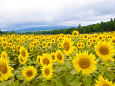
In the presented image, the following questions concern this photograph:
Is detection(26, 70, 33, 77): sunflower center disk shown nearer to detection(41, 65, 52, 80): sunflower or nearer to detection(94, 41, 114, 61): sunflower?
detection(41, 65, 52, 80): sunflower

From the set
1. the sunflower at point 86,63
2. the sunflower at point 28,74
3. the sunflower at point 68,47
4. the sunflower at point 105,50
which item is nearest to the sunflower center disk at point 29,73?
the sunflower at point 28,74

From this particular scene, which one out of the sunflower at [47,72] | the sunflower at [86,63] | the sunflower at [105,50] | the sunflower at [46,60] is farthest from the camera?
the sunflower at [46,60]

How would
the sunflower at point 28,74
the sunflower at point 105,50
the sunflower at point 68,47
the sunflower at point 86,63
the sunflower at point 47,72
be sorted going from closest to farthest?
the sunflower at point 86,63 → the sunflower at point 105,50 → the sunflower at point 47,72 → the sunflower at point 28,74 → the sunflower at point 68,47

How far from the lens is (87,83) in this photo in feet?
8.05

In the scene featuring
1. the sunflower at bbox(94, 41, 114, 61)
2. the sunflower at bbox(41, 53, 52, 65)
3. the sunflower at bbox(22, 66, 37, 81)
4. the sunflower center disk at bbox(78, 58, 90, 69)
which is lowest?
the sunflower at bbox(22, 66, 37, 81)

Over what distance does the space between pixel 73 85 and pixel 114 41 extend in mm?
2914

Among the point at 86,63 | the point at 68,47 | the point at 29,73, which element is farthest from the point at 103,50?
the point at 29,73

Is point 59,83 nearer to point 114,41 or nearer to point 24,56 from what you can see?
point 24,56

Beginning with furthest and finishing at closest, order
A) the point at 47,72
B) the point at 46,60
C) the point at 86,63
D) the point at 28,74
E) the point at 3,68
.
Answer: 1. the point at 46,60
2. the point at 28,74
3. the point at 47,72
4. the point at 3,68
5. the point at 86,63

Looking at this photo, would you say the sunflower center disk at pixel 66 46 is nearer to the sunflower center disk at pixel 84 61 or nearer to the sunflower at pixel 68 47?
the sunflower at pixel 68 47

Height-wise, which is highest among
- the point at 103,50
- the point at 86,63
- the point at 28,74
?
→ the point at 103,50

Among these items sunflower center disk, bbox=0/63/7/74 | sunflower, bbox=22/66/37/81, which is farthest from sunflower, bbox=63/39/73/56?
sunflower center disk, bbox=0/63/7/74

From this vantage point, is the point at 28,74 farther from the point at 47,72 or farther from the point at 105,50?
the point at 105,50

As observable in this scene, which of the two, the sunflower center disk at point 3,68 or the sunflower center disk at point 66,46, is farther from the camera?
the sunflower center disk at point 66,46
